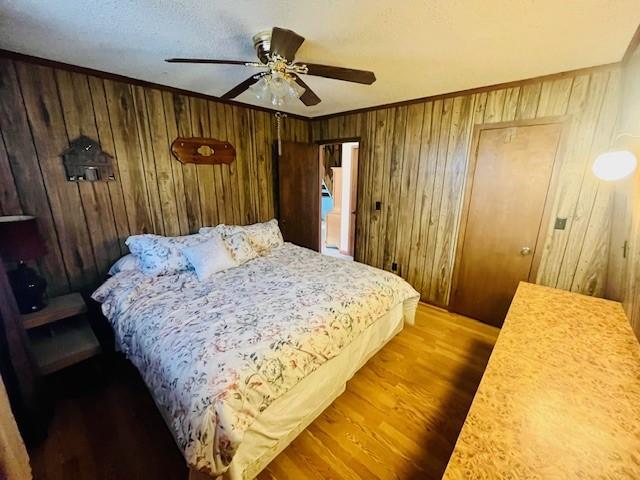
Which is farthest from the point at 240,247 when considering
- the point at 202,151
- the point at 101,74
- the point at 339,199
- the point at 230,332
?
the point at 339,199

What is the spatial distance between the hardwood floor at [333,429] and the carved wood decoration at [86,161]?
1.58 meters

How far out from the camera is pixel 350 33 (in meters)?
1.52

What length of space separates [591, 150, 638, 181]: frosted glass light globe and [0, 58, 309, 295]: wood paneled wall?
3.12 m

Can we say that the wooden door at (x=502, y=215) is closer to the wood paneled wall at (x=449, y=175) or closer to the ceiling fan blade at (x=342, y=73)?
the wood paneled wall at (x=449, y=175)

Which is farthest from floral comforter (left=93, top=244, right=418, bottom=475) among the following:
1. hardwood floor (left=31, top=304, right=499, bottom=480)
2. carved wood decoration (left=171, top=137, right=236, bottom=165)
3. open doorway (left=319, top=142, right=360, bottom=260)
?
open doorway (left=319, top=142, right=360, bottom=260)

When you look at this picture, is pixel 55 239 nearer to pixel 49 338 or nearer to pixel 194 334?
pixel 49 338

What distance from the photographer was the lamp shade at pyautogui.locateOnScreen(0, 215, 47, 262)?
61.5 inches

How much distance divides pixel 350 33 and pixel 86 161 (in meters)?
2.30

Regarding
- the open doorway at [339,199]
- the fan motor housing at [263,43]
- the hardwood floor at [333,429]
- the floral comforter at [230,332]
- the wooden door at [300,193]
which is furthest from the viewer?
the open doorway at [339,199]

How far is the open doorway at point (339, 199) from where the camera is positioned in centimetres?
477

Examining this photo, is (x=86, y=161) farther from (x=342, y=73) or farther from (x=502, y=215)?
(x=502, y=215)

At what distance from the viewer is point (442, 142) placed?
2.73 m

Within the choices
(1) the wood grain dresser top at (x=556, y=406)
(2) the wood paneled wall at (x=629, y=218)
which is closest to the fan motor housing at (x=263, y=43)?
(1) the wood grain dresser top at (x=556, y=406)

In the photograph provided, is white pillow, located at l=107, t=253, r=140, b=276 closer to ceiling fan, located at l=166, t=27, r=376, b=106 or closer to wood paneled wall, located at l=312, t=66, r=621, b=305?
ceiling fan, located at l=166, t=27, r=376, b=106
